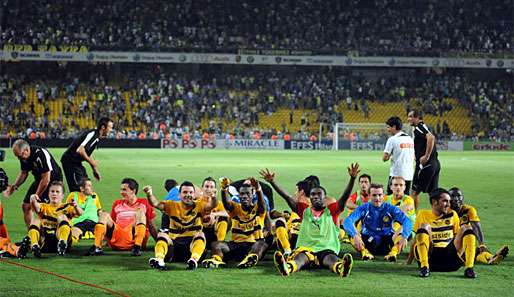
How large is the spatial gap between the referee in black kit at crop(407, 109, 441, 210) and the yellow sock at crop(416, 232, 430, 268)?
4257 millimetres

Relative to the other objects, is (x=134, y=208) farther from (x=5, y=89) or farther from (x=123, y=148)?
(x=5, y=89)

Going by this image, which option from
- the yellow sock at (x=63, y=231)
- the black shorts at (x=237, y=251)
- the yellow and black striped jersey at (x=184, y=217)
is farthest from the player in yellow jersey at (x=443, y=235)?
the yellow sock at (x=63, y=231)

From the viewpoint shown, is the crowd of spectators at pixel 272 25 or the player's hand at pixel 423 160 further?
the crowd of spectators at pixel 272 25

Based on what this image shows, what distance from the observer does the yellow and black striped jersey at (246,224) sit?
29.5 feet

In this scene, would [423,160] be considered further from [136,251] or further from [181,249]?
[136,251]

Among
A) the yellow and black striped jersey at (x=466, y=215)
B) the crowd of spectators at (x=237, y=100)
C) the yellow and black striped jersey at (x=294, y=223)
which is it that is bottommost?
the yellow and black striped jersey at (x=294, y=223)

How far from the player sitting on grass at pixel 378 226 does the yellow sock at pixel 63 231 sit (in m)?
3.56

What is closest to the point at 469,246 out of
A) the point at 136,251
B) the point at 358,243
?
the point at 358,243

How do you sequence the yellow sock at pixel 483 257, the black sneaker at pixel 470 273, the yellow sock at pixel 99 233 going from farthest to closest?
the yellow sock at pixel 99 233 → the yellow sock at pixel 483 257 → the black sneaker at pixel 470 273

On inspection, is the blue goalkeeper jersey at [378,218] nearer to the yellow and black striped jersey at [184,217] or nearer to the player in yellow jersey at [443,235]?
the player in yellow jersey at [443,235]

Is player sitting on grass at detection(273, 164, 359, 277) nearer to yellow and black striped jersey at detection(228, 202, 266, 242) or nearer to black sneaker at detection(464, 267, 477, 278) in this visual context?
yellow and black striped jersey at detection(228, 202, 266, 242)

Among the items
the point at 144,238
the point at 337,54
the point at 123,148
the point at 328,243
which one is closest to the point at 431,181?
the point at 328,243

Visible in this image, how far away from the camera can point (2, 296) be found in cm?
675

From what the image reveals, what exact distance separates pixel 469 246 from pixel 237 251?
2767 millimetres
